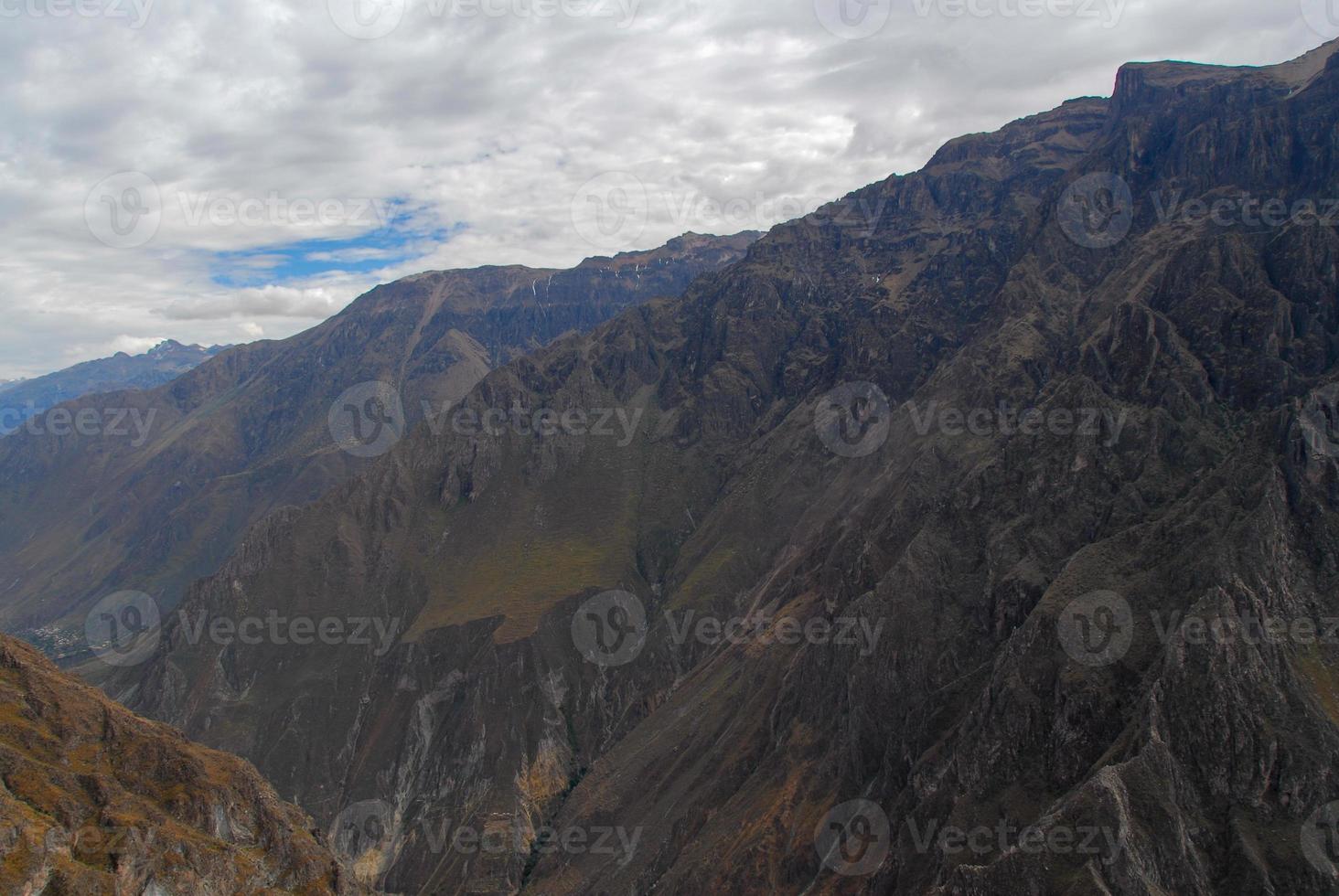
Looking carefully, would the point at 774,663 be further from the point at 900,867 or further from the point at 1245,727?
the point at 1245,727

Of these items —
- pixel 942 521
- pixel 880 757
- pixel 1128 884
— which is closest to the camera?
pixel 1128 884

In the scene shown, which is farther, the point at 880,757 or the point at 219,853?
the point at 880,757

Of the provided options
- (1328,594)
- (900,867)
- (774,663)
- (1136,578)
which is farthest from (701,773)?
(1328,594)

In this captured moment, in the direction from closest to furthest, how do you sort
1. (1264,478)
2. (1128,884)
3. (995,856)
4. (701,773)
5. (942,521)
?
(1128,884), (995,856), (1264,478), (942,521), (701,773)

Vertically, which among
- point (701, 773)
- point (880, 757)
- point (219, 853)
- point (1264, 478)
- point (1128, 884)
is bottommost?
point (701, 773)

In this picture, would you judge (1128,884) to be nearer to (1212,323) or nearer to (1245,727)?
(1245,727)

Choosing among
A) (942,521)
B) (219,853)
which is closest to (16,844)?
(219,853)

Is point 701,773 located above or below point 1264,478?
below
